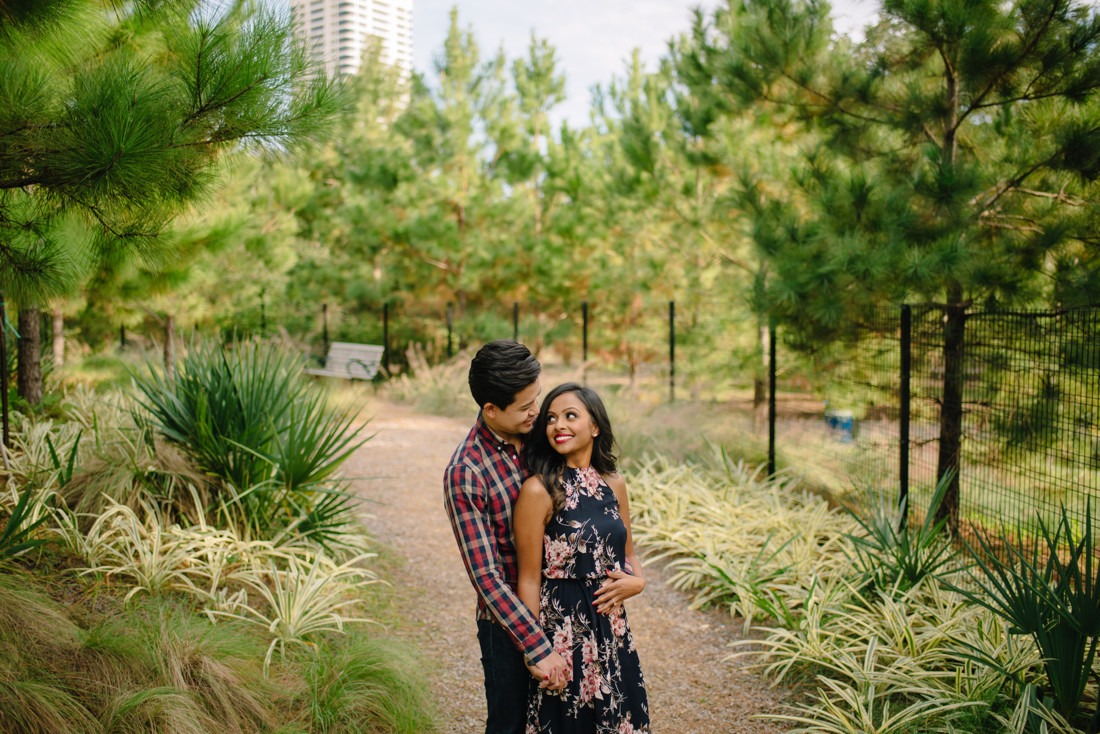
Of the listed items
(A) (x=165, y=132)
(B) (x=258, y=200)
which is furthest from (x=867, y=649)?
(B) (x=258, y=200)

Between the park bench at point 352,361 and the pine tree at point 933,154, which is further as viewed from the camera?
the park bench at point 352,361

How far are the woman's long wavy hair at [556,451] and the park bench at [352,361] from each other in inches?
429

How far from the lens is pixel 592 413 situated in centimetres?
230

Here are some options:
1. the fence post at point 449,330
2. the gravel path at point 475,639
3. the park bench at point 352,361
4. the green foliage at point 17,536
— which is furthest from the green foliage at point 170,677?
the fence post at point 449,330

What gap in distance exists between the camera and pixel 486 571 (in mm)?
2014

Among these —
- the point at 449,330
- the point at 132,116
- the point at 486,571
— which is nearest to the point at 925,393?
the point at 486,571

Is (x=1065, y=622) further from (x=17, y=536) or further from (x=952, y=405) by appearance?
(x=17, y=536)

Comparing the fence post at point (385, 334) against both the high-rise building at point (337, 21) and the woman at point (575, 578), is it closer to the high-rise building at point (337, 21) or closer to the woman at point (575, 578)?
the high-rise building at point (337, 21)

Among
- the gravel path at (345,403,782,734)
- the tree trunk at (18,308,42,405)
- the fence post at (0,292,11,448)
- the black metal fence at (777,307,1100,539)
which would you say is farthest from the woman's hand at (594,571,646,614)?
the tree trunk at (18,308,42,405)

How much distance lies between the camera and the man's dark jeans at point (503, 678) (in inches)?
84.4

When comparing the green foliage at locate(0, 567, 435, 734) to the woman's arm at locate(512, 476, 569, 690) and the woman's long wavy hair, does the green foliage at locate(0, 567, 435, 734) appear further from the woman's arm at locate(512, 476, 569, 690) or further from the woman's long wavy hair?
the woman's long wavy hair

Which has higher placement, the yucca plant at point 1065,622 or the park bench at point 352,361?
the park bench at point 352,361

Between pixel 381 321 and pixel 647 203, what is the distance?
6.90m

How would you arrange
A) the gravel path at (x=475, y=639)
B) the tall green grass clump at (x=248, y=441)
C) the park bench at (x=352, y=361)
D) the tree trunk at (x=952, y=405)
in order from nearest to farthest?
the gravel path at (x=475, y=639), the tall green grass clump at (x=248, y=441), the tree trunk at (x=952, y=405), the park bench at (x=352, y=361)
